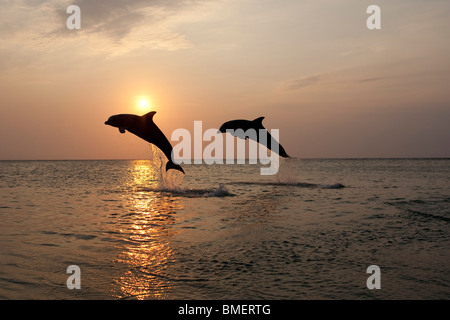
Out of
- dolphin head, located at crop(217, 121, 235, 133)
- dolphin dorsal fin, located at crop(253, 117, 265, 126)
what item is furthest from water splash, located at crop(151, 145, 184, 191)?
dolphin dorsal fin, located at crop(253, 117, 265, 126)

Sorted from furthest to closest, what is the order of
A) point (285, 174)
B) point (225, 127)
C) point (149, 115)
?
point (285, 174) → point (225, 127) → point (149, 115)

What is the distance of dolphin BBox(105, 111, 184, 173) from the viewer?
1909 centimetres

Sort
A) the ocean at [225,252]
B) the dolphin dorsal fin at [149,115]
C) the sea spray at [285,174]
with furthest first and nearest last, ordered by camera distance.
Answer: the sea spray at [285,174] → the dolphin dorsal fin at [149,115] → the ocean at [225,252]

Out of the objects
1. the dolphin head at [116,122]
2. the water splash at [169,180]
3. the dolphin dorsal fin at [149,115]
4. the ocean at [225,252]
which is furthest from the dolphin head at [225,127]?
the ocean at [225,252]

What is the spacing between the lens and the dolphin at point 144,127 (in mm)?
19094

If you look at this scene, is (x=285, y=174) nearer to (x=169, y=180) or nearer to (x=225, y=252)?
(x=169, y=180)

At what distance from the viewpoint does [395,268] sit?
775cm

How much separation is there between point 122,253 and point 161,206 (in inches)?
342

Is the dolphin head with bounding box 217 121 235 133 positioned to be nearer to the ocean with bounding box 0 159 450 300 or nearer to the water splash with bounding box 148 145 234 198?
the water splash with bounding box 148 145 234 198

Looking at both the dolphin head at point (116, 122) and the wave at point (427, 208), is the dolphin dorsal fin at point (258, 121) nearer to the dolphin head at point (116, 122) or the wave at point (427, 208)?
the dolphin head at point (116, 122)

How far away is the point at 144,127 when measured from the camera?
783 inches

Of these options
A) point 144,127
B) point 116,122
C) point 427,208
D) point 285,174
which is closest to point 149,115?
point 144,127
